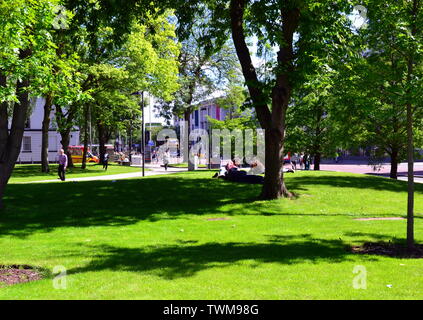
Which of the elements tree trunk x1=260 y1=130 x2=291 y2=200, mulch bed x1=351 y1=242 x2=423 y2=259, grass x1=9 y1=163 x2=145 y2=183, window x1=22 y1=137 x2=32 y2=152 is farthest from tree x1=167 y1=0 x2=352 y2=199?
window x1=22 y1=137 x2=32 y2=152

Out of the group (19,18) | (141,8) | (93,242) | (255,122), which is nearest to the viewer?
(19,18)

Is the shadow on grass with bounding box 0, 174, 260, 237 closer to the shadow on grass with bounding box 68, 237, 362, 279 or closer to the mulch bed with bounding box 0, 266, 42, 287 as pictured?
the mulch bed with bounding box 0, 266, 42, 287

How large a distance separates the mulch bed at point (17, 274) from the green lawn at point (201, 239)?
9.7 inches

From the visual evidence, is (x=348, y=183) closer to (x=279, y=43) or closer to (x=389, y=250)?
(x=279, y=43)

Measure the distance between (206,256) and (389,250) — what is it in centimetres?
355

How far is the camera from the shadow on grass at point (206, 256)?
7.16 m

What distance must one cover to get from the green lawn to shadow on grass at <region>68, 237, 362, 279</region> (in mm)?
18

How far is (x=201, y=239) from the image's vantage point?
10.1 metres

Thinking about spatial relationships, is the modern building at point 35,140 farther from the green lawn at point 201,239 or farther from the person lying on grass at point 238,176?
the green lawn at point 201,239

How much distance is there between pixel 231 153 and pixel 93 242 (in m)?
27.0

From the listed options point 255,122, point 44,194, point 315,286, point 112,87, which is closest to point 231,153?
point 255,122

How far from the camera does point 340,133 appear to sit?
91.4 feet

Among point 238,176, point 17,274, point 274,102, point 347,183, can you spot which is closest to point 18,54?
point 17,274
